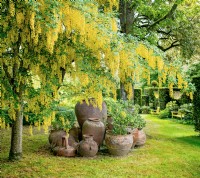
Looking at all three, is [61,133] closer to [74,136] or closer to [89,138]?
[74,136]

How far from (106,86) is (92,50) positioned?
1.82 feet

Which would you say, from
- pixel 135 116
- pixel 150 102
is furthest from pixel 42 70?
pixel 150 102

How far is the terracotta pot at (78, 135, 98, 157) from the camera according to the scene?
595cm

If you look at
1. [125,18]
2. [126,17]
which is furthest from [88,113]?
[126,17]

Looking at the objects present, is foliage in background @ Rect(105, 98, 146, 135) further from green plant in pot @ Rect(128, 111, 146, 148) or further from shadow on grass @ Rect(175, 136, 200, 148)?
shadow on grass @ Rect(175, 136, 200, 148)

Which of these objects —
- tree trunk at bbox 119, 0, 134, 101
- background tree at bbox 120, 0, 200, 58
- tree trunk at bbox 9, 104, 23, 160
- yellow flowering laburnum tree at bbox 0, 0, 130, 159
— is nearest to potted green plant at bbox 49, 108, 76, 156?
tree trunk at bbox 9, 104, 23, 160

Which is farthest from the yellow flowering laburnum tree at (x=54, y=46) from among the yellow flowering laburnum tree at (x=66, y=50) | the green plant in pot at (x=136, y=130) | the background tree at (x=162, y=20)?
the background tree at (x=162, y=20)

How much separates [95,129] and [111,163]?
3.18 feet

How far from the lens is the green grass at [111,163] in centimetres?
492

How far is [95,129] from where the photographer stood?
626 centimetres

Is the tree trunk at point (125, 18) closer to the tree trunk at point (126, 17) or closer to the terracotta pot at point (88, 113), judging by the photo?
the tree trunk at point (126, 17)

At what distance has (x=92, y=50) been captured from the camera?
373 centimetres

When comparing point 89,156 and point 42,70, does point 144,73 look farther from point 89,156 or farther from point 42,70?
point 89,156

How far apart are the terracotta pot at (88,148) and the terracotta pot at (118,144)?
1.05ft
